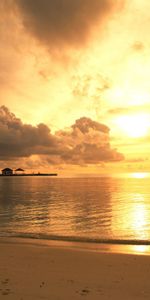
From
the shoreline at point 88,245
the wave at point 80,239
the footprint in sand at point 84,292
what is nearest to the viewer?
the footprint in sand at point 84,292

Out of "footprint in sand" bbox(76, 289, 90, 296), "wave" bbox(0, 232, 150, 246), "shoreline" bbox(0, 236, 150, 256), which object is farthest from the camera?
"wave" bbox(0, 232, 150, 246)

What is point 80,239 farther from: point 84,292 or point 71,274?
point 84,292

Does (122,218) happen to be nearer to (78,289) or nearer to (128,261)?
(128,261)

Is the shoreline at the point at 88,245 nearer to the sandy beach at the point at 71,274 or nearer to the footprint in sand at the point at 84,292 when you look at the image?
the sandy beach at the point at 71,274

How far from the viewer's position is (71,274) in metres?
13.3

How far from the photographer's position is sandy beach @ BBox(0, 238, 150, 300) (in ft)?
35.3

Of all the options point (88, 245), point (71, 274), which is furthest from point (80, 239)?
point (71, 274)

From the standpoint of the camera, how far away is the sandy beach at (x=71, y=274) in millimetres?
10750

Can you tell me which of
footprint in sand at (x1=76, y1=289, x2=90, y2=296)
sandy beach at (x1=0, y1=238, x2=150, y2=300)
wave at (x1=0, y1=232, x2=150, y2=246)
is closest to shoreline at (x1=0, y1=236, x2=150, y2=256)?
wave at (x1=0, y1=232, x2=150, y2=246)

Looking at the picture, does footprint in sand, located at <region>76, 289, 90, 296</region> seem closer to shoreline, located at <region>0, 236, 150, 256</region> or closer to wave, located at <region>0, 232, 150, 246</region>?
shoreline, located at <region>0, 236, 150, 256</region>

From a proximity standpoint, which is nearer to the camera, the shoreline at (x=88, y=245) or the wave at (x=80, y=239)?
the shoreline at (x=88, y=245)

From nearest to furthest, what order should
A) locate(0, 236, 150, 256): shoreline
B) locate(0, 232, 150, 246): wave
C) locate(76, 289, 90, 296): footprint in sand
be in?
locate(76, 289, 90, 296): footprint in sand, locate(0, 236, 150, 256): shoreline, locate(0, 232, 150, 246): wave

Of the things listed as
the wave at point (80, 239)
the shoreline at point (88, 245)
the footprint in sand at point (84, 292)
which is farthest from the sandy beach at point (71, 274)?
the wave at point (80, 239)

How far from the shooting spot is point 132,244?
21953 millimetres
